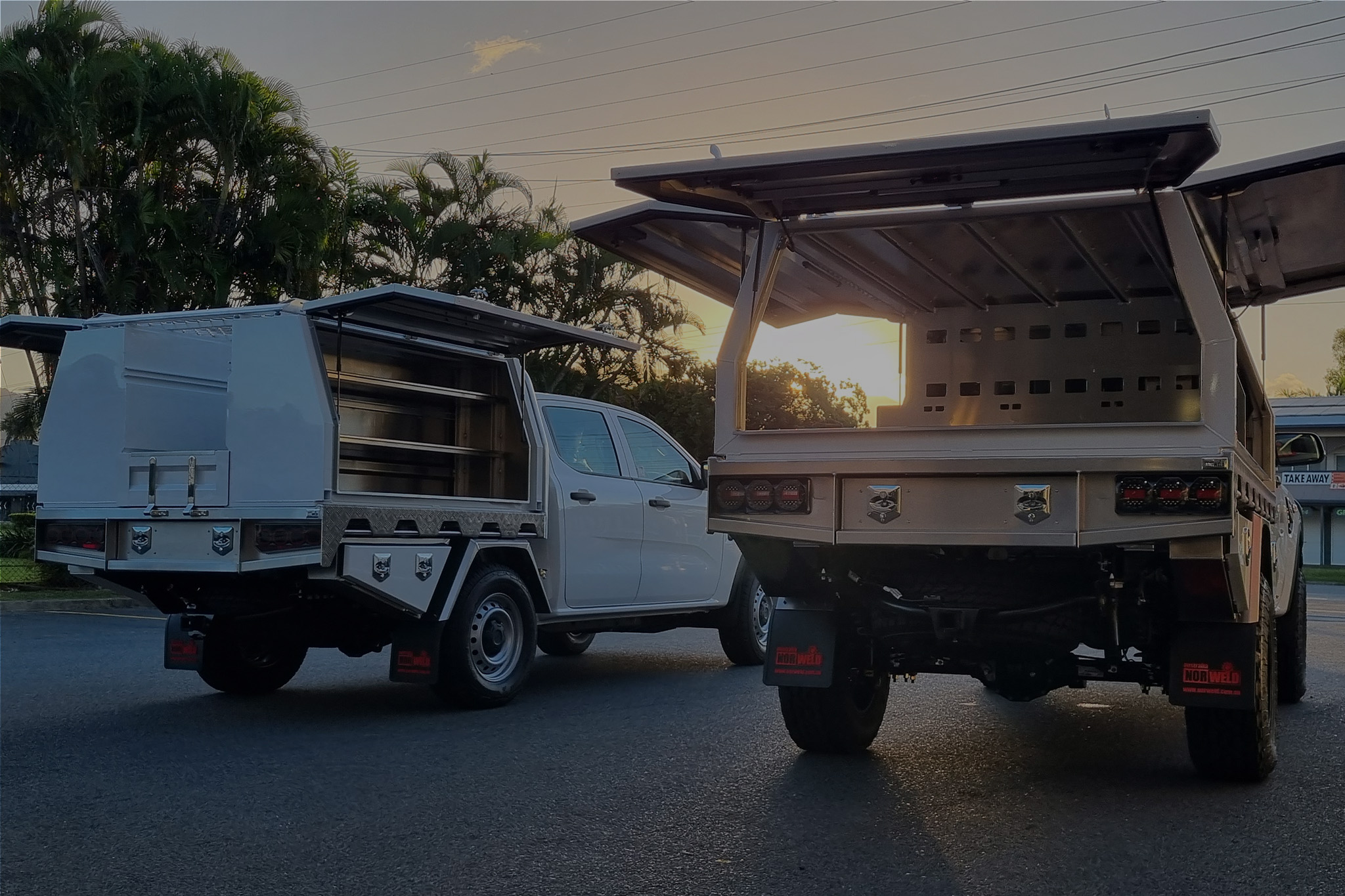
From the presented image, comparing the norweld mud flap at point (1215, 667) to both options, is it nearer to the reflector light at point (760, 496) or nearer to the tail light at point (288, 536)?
the reflector light at point (760, 496)

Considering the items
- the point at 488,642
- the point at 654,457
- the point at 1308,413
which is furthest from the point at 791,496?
the point at 1308,413

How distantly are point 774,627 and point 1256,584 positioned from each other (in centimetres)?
213

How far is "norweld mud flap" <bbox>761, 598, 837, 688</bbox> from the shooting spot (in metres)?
6.45

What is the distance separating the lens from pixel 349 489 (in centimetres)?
979

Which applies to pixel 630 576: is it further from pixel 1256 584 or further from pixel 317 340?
pixel 1256 584

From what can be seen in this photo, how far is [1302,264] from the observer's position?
7.58m

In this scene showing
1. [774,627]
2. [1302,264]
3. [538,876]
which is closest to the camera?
[538,876]

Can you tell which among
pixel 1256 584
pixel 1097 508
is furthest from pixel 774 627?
pixel 1256 584

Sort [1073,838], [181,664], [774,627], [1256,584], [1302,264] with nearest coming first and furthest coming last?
1. [1073,838]
2. [1256,584]
3. [774,627]
4. [1302,264]
5. [181,664]

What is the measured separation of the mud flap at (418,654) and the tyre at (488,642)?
97 mm

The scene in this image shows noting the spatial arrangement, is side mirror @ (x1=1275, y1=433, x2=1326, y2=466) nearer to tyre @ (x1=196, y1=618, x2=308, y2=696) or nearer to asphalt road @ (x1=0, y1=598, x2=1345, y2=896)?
asphalt road @ (x1=0, y1=598, x2=1345, y2=896)

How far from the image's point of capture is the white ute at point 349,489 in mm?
7941

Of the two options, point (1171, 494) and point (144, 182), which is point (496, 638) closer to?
point (1171, 494)

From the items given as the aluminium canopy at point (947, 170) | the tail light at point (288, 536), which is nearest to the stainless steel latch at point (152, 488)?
the tail light at point (288, 536)
